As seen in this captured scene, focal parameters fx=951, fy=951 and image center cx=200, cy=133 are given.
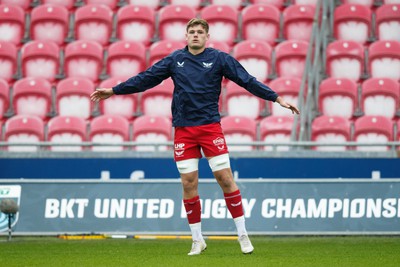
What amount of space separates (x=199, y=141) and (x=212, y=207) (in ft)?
8.48

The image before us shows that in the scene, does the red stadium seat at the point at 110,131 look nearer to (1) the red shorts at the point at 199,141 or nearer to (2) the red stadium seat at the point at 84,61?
(2) the red stadium seat at the point at 84,61

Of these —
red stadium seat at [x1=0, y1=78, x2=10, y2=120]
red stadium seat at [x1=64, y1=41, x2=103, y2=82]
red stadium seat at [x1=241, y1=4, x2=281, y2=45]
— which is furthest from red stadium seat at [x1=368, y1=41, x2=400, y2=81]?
red stadium seat at [x1=0, y1=78, x2=10, y2=120]

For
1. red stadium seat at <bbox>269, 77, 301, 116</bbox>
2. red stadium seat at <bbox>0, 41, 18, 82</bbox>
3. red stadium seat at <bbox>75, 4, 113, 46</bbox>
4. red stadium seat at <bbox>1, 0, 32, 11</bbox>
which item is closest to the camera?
red stadium seat at <bbox>269, 77, 301, 116</bbox>

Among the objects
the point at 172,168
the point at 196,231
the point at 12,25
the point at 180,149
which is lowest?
the point at 196,231

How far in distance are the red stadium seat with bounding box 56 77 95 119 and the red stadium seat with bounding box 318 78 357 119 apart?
10.7 ft

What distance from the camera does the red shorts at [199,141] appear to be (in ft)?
25.9

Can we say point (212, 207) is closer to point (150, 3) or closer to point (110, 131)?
point (110, 131)

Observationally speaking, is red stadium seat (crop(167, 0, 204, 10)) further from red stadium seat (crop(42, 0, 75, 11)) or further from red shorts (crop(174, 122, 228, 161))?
red shorts (crop(174, 122, 228, 161))

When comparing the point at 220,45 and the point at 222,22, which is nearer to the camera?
the point at 220,45

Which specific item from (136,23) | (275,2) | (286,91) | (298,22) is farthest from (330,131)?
(136,23)

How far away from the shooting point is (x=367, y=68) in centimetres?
1382

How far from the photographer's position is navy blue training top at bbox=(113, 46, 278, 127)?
309 inches

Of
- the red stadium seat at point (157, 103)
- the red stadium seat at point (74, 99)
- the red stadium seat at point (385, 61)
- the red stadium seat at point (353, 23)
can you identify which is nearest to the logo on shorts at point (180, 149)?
the red stadium seat at point (157, 103)

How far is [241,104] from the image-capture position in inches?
520
